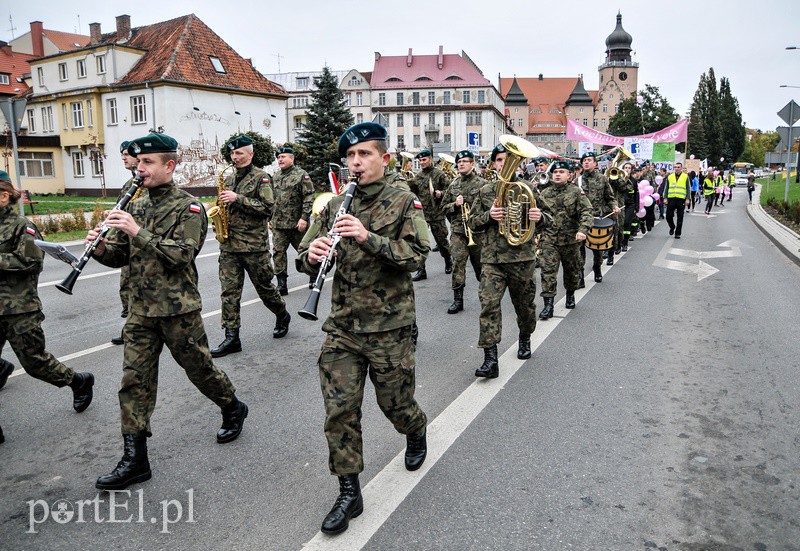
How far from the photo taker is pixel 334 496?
3.63 metres

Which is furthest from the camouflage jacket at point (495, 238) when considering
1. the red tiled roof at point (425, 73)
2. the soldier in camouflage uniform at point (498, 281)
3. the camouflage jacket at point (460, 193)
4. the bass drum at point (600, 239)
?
the red tiled roof at point (425, 73)

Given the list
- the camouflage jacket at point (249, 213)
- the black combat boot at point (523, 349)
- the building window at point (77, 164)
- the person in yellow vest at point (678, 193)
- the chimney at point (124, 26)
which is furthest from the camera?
the chimney at point (124, 26)

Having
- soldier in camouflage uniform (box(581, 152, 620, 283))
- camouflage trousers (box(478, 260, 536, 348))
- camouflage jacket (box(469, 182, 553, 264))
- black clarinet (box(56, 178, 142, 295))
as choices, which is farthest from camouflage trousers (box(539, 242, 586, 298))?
black clarinet (box(56, 178, 142, 295))

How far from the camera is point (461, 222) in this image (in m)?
8.72

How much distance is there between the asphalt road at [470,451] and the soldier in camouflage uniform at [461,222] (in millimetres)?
1180

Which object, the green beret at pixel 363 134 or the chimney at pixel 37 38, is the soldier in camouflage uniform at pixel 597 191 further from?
the chimney at pixel 37 38

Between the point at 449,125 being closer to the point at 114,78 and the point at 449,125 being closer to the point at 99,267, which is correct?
the point at 114,78

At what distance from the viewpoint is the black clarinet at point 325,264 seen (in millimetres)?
3043

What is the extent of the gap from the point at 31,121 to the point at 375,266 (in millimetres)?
50756

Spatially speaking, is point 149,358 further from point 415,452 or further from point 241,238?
point 241,238

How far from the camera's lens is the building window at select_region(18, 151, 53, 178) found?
4200 centimetres

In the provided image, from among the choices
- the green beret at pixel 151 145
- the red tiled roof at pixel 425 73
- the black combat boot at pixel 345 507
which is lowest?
Answer: the black combat boot at pixel 345 507

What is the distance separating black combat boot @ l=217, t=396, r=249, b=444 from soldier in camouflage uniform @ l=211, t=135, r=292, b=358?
215 centimetres

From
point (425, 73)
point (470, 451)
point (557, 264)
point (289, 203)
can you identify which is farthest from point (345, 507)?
point (425, 73)
